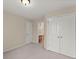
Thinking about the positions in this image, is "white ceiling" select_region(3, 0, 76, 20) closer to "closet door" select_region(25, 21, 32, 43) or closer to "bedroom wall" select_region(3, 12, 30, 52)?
"bedroom wall" select_region(3, 12, 30, 52)

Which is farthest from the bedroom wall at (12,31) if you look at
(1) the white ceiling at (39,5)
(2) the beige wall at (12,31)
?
(1) the white ceiling at (39,5)

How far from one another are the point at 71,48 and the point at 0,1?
348 centimetres

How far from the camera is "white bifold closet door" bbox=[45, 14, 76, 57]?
135 inches

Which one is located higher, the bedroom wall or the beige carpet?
the bedroom wall

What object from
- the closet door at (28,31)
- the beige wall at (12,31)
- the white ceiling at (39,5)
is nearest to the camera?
the white ceiling at (39,5)

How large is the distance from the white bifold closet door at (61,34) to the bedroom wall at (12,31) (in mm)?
2048

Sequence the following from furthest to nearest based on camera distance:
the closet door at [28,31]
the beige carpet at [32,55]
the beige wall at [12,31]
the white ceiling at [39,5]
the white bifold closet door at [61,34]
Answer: the closet door at [28,31] → the beige wall at [12,31] → the white bifold closet door at [61,34] → the beige carpet at [32,55] → the white ceiling at [39,5]

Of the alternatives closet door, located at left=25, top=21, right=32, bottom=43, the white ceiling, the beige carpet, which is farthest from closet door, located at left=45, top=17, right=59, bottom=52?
closet door, located at left=25, top=21, right=32, bottom=43

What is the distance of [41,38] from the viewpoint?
7863mm

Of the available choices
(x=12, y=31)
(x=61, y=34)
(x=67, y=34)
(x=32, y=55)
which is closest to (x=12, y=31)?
(x=12, y=31)

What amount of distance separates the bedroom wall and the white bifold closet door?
2048 millimetres

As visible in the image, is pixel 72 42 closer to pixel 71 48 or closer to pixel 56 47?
pixel 71 48

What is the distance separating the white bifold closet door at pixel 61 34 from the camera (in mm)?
3424

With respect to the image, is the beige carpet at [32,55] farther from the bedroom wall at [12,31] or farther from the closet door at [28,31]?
the closet door at [28,31]
